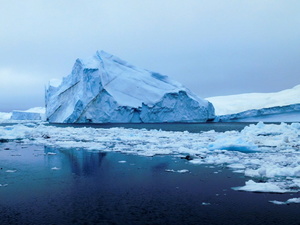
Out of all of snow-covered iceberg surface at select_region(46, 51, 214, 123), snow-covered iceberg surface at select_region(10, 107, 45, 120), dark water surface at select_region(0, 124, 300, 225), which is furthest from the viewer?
snow-covered iceberg surface at select_region(10, 107, 45, 120)

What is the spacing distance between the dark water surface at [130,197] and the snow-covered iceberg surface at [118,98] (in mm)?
22385

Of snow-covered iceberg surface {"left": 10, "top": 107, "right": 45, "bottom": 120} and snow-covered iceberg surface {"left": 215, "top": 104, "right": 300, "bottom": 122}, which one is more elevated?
snow-covered iceberg surface {"left": 10, "top": 107, "right": 45, "bottom": 120}

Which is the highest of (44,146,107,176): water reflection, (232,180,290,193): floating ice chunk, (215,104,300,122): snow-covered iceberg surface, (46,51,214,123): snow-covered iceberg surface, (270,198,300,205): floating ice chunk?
(46,51,214,123): snow-covered iceberg surface

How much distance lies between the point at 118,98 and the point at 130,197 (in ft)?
82.9

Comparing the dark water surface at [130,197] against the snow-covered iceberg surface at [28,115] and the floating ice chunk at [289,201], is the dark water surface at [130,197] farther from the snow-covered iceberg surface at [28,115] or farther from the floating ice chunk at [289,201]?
the snow-covered iceberg surface at [28,115]

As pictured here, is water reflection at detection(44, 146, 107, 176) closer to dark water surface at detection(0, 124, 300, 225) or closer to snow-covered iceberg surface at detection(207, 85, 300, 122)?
dark water surface at detection(0, 124, 300, 225)

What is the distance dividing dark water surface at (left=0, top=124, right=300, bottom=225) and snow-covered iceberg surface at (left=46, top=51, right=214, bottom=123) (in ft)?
73.4

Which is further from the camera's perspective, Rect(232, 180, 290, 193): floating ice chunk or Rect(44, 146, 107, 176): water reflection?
Rect(44, 146, 107, 176): water reflection

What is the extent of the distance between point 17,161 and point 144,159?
316 cm

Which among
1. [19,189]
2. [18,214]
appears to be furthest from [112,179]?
[18,214]

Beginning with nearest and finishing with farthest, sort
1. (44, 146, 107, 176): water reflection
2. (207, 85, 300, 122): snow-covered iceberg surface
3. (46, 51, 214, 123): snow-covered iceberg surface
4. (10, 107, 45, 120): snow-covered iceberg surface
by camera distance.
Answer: (44, 146, 107, 176): water reflection, (46, 51, 214, 123): snow-covered iceberg surface, (207, 85, 300, 122): snow-covered iceberg surface, (10, 107, 45, 120): snow-covered iceberg surface

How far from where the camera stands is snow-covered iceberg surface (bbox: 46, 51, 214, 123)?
2836cm

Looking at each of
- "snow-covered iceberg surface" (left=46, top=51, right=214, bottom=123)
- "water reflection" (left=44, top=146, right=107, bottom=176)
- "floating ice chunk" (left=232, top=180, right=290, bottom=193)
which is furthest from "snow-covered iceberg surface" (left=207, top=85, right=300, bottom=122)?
"floating ice chunk" (left=232, top=180, right=290, bottom=193)

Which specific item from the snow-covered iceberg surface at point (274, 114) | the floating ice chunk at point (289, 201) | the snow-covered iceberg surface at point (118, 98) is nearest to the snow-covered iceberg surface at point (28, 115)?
the snow-covered iceberg surface at point (118, 98)
